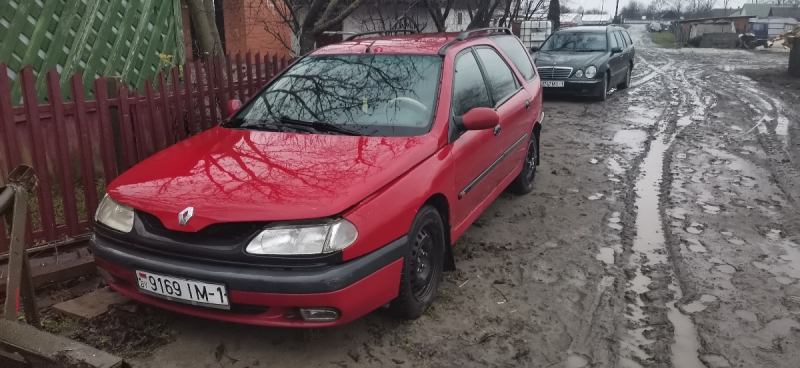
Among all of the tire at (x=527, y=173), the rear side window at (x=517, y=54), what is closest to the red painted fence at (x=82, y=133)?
the rear side window at (x=517, y=54)

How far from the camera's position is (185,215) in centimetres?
296

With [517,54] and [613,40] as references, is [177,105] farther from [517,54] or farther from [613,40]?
[613,40]

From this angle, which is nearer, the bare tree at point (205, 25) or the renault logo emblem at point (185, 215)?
the renault logo emblem at point (185, 215)

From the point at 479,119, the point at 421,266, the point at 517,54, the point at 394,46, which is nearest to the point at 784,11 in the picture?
the point at 517,54

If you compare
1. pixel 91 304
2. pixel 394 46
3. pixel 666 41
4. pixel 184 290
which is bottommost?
pixel 666 41

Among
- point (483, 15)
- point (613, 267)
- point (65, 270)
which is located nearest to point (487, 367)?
point (613, 267)

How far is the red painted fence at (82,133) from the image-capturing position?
405cm

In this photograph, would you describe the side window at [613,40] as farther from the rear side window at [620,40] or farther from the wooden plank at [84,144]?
the wooden plank at [84,144]

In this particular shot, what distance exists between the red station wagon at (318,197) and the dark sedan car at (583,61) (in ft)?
28.1

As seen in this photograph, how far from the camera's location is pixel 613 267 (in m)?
4.47

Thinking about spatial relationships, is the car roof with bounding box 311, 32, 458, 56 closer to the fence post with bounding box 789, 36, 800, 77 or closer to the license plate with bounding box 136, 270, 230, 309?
the license plate with bounding box 136, 270, 230, 309

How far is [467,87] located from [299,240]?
2.09 meters

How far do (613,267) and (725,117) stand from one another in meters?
7.62

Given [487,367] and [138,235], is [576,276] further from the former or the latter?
[138,235]
